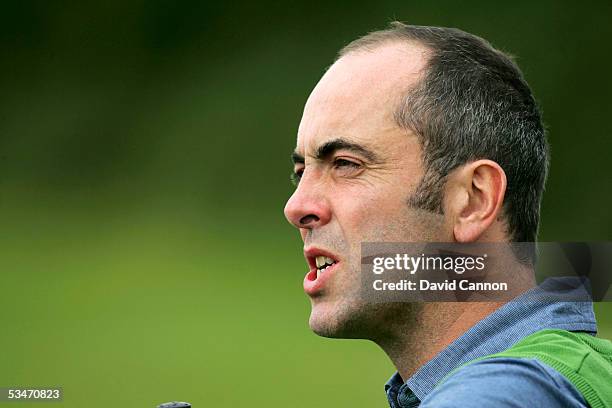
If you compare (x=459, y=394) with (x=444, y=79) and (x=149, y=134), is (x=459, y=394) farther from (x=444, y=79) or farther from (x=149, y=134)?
(x=149, y=134)

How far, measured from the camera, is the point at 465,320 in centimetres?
138

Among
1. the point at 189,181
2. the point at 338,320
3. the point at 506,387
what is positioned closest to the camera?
the point at 506,387

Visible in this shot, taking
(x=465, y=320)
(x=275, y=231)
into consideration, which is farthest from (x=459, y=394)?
(x=275, y=231)

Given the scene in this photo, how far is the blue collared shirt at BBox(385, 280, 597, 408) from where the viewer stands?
0.99 m

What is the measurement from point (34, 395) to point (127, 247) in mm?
643

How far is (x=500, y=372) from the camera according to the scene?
1.01 meters

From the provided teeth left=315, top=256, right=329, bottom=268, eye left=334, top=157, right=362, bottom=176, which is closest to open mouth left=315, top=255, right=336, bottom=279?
teeth left=315, top=256, right=329, bottom=268

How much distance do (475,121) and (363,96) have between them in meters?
0.16

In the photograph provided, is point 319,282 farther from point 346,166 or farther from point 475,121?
point 475,121

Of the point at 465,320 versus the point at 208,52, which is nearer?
the point at 465,320

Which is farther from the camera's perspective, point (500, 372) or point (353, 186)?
point (353, 186)

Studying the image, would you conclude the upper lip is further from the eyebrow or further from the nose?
the eyebrow

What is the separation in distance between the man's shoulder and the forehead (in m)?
0.47

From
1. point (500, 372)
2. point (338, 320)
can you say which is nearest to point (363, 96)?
point (338, 320)
